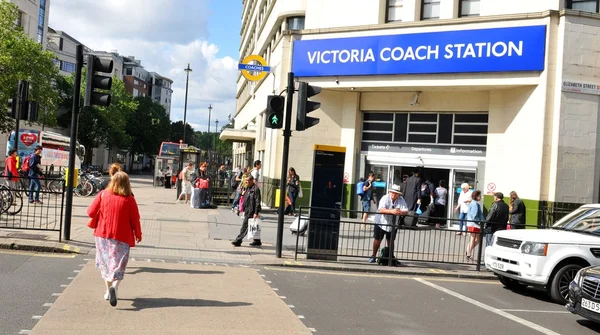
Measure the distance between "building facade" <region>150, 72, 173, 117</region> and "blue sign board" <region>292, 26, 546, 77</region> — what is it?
394 feet

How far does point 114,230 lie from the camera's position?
723 cm

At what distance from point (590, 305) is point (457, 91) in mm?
14321

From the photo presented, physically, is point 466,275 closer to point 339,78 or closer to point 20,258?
point 20,258

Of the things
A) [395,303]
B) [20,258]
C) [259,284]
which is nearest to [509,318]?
[395,303]

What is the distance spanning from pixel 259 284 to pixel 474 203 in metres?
7.10

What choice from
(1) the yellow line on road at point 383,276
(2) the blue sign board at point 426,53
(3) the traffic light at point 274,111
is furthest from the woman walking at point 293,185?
(1) the yellow line on road at point 383,276

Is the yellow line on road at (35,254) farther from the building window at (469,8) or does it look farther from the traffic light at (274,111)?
the building window at (469,8)

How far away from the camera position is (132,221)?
7.43 metres

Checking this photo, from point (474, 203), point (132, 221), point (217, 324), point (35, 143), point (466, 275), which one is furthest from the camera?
point (35, 143)

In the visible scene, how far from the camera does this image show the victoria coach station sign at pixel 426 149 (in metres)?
21.2

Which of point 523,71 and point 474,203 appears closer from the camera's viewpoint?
point 474,203

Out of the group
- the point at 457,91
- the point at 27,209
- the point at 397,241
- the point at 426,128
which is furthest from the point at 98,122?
the point at 397,241

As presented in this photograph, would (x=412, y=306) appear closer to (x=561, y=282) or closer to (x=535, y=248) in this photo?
(x=535, y=248)

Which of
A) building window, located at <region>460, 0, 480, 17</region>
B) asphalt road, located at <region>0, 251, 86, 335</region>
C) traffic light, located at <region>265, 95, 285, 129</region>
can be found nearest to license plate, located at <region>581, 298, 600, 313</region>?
traffic light, located at <region>265, 95, 285, 129</region>
